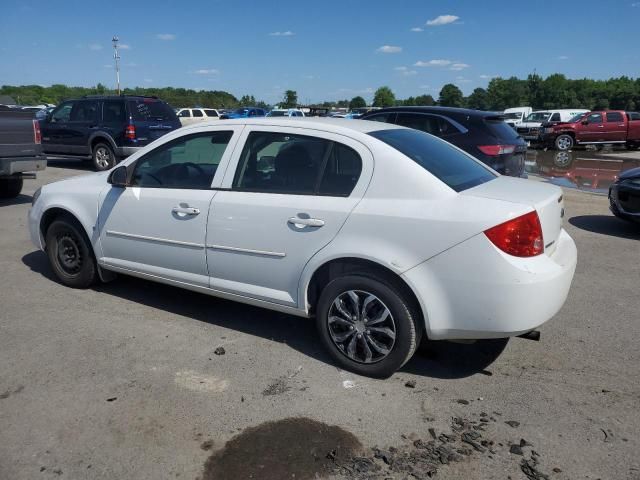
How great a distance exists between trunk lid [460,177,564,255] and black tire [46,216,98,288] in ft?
11.4

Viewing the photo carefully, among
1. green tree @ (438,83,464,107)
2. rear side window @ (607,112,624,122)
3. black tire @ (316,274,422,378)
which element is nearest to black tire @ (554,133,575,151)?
rear side window @ (607,112,624,122)

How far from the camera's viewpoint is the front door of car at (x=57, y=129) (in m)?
14.3

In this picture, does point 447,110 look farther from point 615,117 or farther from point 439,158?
point 615,117

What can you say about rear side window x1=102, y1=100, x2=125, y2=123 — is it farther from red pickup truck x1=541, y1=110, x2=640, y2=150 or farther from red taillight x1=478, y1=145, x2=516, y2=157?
red pickup truck x1=541, y1=110, x2=640, y2=150

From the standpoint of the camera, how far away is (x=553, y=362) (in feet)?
12.3

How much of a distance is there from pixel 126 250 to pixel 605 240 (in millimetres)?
6147

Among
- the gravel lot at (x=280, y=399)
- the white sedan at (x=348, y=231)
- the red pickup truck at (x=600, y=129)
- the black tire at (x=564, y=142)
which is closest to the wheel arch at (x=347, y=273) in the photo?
the white sedan at (x=348, y=231)

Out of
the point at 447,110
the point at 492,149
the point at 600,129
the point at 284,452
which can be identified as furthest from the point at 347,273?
the point at 600,129

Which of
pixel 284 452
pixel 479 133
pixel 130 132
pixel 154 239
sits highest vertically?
pixel 130 132

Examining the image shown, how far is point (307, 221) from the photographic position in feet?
11.6

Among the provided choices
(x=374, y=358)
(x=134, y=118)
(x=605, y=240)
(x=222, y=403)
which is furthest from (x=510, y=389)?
(x=134, y=118)

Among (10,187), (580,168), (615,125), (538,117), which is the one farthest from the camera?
(538,117)

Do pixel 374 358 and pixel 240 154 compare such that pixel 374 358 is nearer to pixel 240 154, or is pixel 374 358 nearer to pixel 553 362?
pixel 553 362

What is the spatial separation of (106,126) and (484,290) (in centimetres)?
1273
